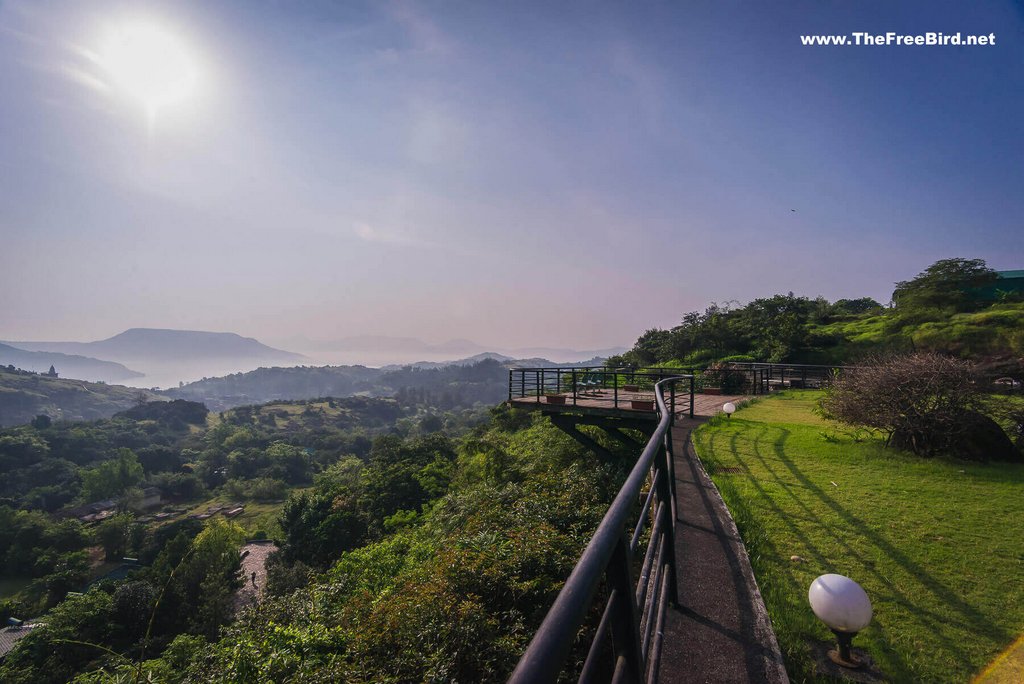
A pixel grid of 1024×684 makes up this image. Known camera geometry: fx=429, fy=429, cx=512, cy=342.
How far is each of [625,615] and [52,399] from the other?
798 feet

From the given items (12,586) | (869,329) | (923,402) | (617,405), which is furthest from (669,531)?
(12,586)

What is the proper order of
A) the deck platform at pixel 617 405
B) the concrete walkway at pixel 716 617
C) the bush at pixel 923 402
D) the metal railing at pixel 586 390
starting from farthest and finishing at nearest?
the metal railing at pixel 586 390 → the deck platform at pixel 617 405 → the bush at pixel 923 402 → the concrete walkway at pixel 716 617

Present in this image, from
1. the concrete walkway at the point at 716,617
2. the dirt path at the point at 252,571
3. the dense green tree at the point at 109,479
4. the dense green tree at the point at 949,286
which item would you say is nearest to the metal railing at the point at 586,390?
the concrete walkway at the point at 716,617

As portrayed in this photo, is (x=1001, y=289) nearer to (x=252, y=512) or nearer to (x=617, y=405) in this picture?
(x=617, y=405)

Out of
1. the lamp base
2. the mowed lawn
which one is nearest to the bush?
the mowed lawn

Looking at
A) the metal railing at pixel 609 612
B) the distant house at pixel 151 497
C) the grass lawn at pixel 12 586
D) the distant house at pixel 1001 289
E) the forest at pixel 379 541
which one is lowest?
the distant house at pixel 151 497

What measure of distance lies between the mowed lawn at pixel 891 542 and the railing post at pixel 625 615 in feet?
7.99

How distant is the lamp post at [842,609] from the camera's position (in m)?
2.75

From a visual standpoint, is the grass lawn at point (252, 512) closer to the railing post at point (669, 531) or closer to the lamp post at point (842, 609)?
the railing post at point (669, 531)

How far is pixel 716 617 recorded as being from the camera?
2928mm

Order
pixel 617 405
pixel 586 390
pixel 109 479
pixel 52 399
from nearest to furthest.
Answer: pixel 617 405
pixel 586 390
pixel 109 479
pixel 52 399

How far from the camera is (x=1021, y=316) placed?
57.2 feet

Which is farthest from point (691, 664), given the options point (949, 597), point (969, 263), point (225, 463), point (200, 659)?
point (225, 463)

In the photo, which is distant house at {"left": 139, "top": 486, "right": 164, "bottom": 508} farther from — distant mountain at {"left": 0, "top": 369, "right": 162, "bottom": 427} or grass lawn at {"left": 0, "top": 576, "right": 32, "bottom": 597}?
distant mountain at {"left": 0, "top": 369, "right": 162, "bottom": 427}
